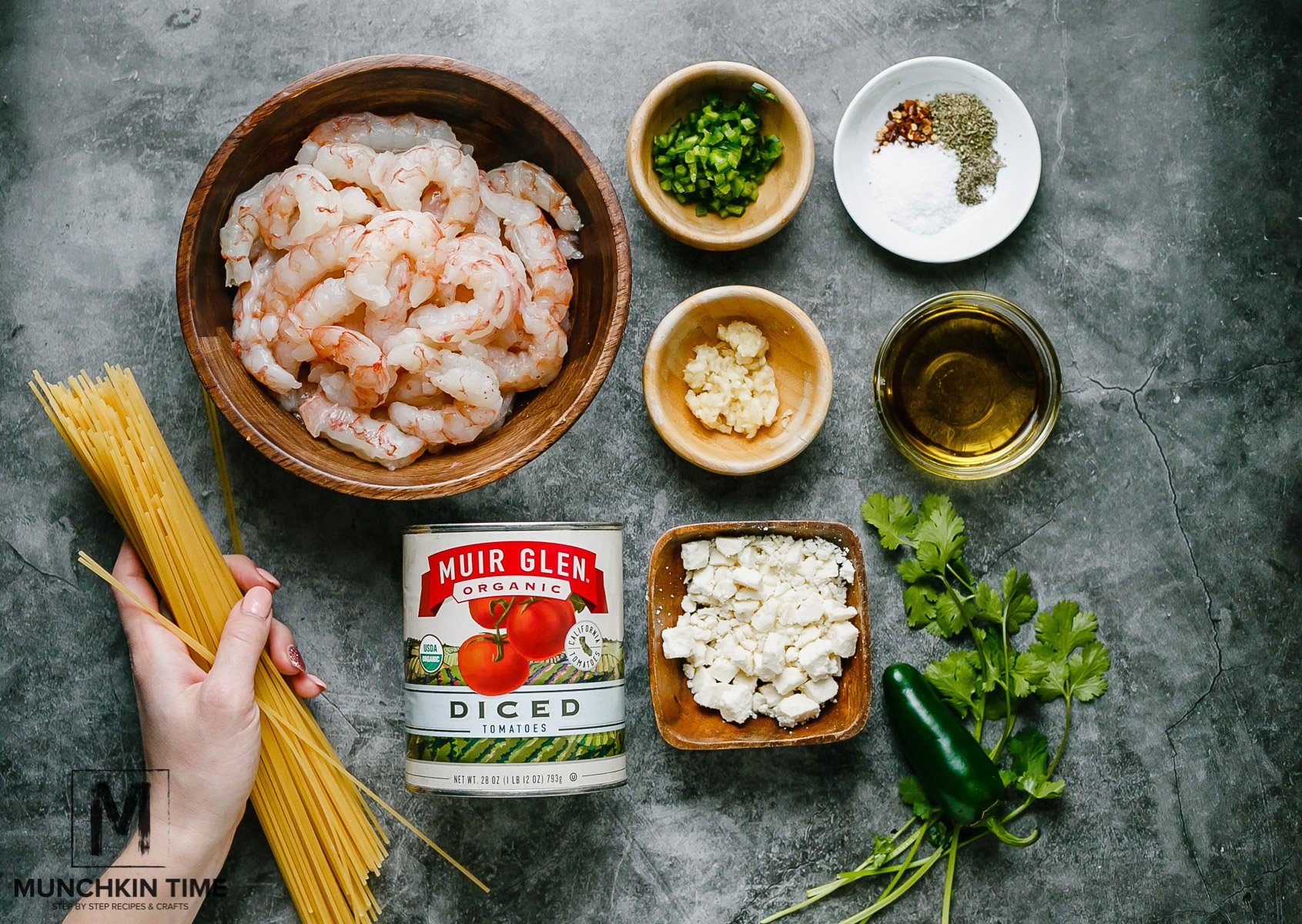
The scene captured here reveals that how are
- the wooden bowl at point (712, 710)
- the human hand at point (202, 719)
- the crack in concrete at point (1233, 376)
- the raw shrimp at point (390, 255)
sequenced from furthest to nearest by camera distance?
1. the crack in concrete at point (1233, 376)
2. the wooden bowl at point (712, 710)
3. the human hand at point (202, 719)
4. the raw shrimp at point (390, 255)

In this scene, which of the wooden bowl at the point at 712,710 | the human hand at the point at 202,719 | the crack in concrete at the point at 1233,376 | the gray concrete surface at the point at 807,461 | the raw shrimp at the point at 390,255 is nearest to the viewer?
the raw shrimp at the point at 390,255

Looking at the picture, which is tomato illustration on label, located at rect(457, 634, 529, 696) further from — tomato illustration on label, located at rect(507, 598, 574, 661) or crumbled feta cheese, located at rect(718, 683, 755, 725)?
crumbled feta cheese, located at rect(718, 683, 755, 725)

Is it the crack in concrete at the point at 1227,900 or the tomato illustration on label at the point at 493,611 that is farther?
the crack in concrete at the point at 1227,900

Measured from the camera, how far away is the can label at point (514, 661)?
4.52 ft

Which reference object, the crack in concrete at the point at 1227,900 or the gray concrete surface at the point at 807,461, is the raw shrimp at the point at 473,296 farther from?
the crack in concrete at the point at 1227,900

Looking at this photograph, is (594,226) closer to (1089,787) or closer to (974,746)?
(974,746)

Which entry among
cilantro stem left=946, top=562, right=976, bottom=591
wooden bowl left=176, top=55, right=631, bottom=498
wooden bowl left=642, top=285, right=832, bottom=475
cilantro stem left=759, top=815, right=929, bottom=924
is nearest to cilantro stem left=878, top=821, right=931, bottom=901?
cilantro stem left=759, top=815, right=929, bottom=924

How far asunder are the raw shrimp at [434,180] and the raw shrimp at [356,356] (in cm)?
21

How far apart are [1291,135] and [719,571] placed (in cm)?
140

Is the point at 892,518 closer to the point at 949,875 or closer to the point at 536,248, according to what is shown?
the point at 949,875

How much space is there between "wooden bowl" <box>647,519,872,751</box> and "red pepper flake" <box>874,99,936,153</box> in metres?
0.72

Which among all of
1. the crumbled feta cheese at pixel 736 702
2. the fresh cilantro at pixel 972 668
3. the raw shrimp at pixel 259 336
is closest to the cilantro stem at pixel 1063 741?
the fresh cilantro at pixel 972 668

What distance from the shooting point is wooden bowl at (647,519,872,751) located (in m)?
1.57

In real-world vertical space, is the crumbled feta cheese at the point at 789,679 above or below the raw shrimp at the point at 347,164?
below
